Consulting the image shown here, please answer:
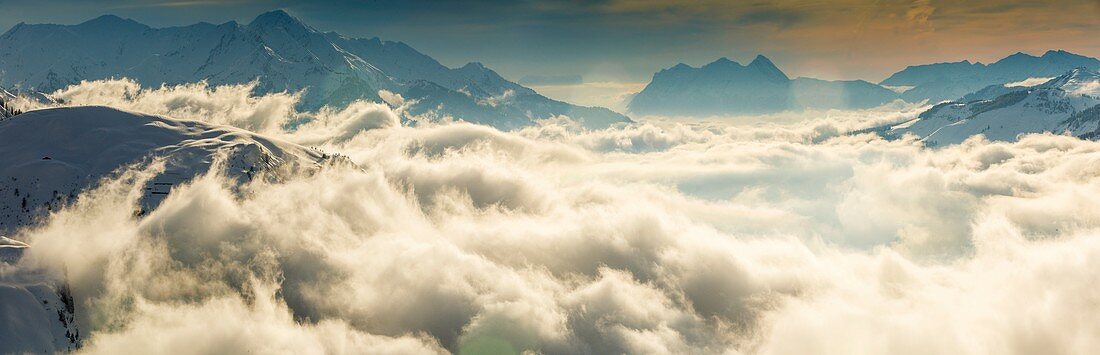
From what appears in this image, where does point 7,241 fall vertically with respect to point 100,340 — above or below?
above

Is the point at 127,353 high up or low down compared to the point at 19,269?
down

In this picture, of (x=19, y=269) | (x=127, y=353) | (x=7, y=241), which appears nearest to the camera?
(x=19, y=269)

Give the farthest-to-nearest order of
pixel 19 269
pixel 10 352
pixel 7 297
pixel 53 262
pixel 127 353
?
pixel 127 353 < pixel 53 262 < pixel 19 269 < pixel 7 297 < pixel 10 352

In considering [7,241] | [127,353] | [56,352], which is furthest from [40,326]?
[127,353]

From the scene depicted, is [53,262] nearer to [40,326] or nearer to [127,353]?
[127,353]

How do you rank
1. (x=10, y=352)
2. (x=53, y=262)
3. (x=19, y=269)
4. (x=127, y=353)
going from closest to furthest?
(x=10, y=352), (x=19, y=269), (x=53, y=262), (x=127, y=353)

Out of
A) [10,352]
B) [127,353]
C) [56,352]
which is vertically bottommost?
[127,353]

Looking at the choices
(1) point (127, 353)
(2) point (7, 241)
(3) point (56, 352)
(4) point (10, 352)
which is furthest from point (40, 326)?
(1) point (127, 353)

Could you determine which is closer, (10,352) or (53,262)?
(10,352)

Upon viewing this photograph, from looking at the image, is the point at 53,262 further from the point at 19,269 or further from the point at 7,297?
the point at 7,297
